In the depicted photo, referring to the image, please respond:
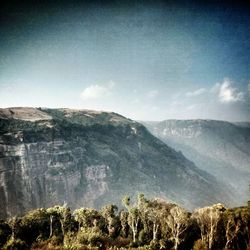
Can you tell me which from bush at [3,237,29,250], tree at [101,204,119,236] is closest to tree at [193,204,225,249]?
→ tree at [101,204,119,236]

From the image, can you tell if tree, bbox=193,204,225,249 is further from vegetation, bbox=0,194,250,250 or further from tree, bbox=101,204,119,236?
tree, bbox=101,204,119,236

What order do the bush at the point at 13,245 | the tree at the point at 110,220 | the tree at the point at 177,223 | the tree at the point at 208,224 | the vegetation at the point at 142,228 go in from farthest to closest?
the tree at the point at 110,220
the tree at the point at 177,223
the vegetation at the point at 142,228
the tree at the point at 208,224
the bush at the point at 13,245

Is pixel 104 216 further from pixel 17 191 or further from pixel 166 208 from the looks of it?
pixel 17 191

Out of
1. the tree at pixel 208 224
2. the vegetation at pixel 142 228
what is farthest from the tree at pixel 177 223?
the tree at pixel 208 224

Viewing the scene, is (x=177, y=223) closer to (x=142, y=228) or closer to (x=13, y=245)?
(x=142, y=228)

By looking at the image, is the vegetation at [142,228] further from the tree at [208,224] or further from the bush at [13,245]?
the bush at [13,245]

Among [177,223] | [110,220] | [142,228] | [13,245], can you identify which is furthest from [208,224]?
[13,245]

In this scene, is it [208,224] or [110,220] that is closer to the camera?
[208,224]

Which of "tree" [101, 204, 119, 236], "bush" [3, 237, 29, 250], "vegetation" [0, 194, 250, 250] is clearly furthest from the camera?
"tree" [101, 204, 119, 236]
